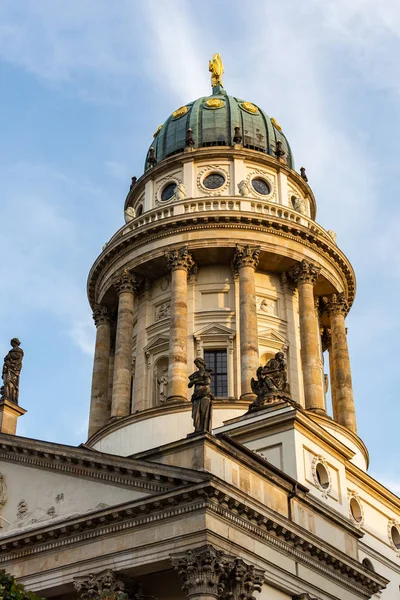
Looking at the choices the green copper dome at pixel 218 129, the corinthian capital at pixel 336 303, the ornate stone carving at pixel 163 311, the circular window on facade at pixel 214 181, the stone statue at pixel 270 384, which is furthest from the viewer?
the green copper dome at pixel 218 129

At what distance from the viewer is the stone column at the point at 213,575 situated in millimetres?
23344

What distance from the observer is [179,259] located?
41688mm

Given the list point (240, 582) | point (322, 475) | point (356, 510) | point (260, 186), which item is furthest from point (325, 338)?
point (240, 582)

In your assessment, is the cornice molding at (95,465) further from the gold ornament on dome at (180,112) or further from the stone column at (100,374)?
the gold ornament on dome at (180,112)

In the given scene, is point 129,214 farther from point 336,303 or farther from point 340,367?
point 340,367

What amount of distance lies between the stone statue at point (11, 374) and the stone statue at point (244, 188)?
47.0ft

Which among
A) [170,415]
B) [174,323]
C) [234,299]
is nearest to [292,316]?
[234,299]

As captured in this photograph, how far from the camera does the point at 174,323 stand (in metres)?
40.3

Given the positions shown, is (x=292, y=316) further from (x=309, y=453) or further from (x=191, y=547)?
(x=191, y=547)

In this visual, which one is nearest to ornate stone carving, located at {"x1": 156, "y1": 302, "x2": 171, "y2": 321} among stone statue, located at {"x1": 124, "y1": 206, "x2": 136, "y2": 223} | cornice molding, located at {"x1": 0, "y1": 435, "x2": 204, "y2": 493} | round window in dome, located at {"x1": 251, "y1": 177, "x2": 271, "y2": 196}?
stone statue, located at {"x1": 124, "y1": 206, "x2": 136, "y2": 223}

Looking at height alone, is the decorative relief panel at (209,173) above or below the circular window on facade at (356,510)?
above

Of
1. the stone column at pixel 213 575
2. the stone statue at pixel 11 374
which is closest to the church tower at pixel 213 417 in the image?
the stone column at pixel 213 575

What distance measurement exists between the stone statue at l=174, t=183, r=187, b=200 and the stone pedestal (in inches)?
583

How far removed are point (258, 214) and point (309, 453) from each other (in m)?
13.8
